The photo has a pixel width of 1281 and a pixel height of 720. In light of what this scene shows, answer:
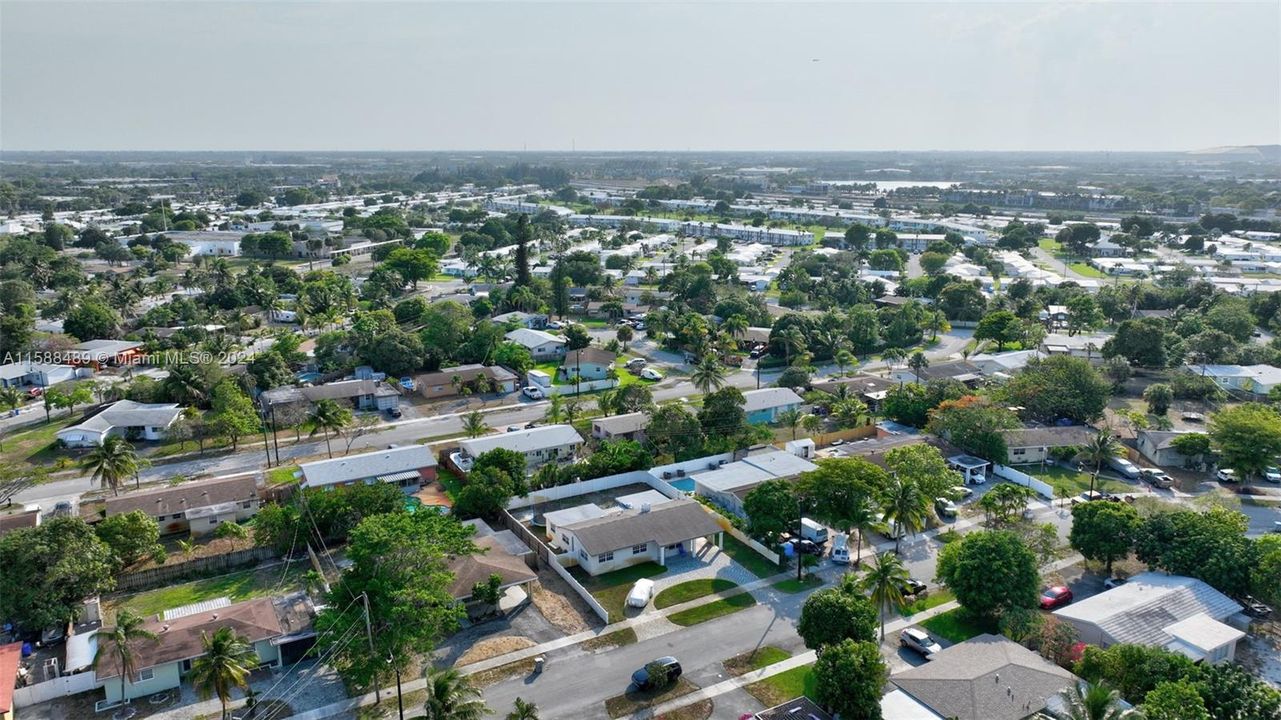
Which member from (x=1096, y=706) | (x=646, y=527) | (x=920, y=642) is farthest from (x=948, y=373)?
(x=1096, y=706)

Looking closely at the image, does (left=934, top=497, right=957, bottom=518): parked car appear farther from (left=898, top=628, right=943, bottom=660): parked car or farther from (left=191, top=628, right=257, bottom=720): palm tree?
(left=191, top=628, right=257, bottom=720): palm tree

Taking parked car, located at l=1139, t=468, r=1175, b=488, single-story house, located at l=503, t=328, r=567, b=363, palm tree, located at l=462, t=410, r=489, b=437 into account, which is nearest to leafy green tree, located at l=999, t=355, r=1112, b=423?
parked car, located at l=1139, t=468, r=1175, b=488

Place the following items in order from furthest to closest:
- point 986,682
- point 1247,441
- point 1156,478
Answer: point 1156,478 < point 1247,441 < point 986,682

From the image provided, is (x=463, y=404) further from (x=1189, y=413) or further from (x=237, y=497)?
(x=1189, y=413)

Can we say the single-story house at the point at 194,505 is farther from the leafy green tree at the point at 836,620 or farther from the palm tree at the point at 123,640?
the leafy green tree at the point at 836,620

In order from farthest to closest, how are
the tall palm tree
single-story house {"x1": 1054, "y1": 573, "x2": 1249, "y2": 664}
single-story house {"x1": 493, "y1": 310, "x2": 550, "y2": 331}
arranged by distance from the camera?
single-story house {"x1": 493, "y1": 310, "x2": 550, "y2": 331} < the tall palm tree < single-story house {"x1": 1054, "y1": 573, "x2": 1249, "y2": 664}

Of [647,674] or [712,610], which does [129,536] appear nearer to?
[647,674]

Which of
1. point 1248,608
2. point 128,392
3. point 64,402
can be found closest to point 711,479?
point 1248,608
